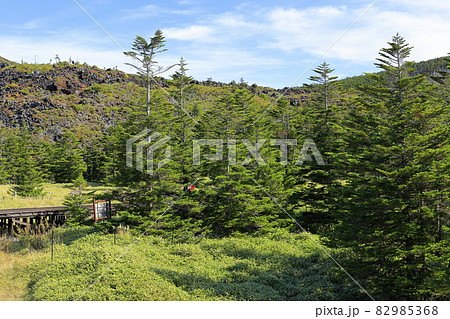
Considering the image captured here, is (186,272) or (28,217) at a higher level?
(28,217)

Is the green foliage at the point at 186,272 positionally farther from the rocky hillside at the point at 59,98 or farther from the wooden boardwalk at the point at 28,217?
the rocky hillside at the point at 59,98

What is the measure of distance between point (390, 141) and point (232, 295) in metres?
8.87

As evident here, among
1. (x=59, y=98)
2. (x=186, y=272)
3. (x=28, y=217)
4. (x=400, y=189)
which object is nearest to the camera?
(x=400, y=189)

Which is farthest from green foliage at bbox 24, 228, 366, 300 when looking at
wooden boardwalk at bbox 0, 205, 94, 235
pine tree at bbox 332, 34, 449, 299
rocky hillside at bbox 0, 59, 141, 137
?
rocky hillside at bbox 0, 59, 141, 137

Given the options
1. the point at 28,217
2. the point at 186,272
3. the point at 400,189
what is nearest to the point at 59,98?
the point at 28,217

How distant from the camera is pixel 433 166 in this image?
11.4 meters

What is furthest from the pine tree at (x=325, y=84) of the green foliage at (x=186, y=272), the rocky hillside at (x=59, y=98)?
the rocky hillside at (x=59, y=98)

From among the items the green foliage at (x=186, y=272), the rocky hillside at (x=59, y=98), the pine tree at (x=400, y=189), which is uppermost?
the rocky hillside at (x=59, y=98)

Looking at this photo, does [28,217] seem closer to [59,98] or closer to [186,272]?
[186,272]

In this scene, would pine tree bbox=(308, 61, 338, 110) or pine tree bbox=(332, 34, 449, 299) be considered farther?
pine tree bbox=(308, 61, 338, 110)

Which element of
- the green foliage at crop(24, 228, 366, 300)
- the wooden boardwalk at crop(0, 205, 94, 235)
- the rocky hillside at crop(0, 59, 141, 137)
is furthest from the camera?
the rocky hillside at crop(0, 59, 141, 137)

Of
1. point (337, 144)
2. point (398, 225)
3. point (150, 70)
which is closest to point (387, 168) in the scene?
point (398, 225)

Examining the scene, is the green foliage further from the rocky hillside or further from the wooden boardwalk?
the rocky hillside

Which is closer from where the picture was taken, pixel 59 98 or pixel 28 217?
pixel 28 217
